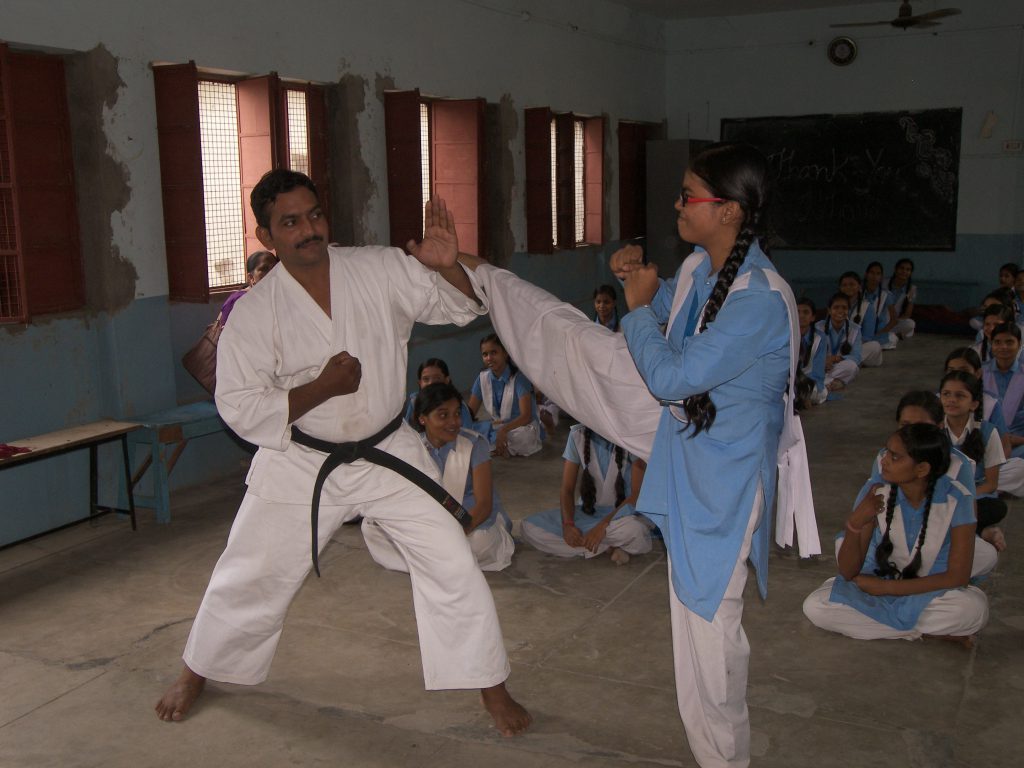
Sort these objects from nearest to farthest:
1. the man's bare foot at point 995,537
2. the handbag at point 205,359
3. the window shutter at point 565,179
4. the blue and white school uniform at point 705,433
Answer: the blue and white school uniform at point 705,433 → the man's bare foot at point 995,537 → the handbag at point 205,359 → the window shutter at point 565,179

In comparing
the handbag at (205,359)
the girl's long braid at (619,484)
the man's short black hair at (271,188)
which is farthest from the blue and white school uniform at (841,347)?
the man's short black hair at (271,188)

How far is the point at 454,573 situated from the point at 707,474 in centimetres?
85

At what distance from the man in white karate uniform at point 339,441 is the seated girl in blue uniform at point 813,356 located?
5.48 meters

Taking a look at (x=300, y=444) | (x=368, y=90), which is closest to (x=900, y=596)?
(x=300, y=444)

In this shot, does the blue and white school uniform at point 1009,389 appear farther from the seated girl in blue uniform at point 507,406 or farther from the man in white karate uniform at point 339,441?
the man in white karate uniform at point 339,441

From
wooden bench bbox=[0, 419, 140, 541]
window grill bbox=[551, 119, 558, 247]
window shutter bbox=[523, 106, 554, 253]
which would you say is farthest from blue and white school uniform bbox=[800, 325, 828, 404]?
wooden bench bbox=[0, 419, 140, 541]

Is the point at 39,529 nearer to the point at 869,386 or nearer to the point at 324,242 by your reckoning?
the point at 324,242

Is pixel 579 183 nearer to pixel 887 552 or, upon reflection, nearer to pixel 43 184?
pixel 43 184

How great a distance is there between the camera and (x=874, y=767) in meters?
2.76

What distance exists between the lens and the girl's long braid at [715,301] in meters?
2.34

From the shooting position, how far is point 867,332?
982 centimetres

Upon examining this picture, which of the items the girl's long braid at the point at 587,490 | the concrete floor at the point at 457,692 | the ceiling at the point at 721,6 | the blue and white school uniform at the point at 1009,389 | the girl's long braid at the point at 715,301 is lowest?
the concrete floor at the point at 457,692

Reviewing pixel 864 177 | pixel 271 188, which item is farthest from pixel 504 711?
pixel 864 177

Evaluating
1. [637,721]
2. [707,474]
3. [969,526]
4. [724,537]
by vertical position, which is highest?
[707,474]
